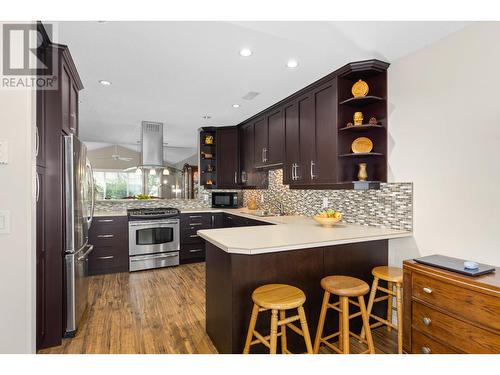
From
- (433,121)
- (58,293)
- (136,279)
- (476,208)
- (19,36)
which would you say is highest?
(19,36)

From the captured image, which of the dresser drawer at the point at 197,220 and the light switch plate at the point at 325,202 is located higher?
the light switch plate at the point at 325,202

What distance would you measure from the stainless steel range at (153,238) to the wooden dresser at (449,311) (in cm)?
355

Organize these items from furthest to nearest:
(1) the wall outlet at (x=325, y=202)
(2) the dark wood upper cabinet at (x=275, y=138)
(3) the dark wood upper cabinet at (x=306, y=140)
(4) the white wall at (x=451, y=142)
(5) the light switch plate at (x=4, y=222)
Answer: (2) the dark wood upper cabinet at (x=275, y=138)
(1) the wall outlet at (x=325, y=202)
(3) the dark wood upper cabinet at (x=306, y=140)
(4) the white wall at (x=451, y=142)
(5) the light switch plate at (x=4, y=222)

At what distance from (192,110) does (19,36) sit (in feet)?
9.09

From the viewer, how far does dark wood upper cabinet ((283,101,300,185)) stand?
11.5 feet

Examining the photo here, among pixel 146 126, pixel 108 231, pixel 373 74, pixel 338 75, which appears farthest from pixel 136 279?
pixel 373 74

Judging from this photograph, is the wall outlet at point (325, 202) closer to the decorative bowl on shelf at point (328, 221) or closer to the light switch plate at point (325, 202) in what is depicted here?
the light switch plate at point (325, 202)

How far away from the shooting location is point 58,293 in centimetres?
225

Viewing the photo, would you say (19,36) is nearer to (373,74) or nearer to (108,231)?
(373,74)

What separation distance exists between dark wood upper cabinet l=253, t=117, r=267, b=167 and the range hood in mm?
1772

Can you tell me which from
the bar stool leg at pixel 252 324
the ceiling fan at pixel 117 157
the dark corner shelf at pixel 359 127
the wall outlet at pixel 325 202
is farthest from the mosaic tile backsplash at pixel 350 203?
the ceiling fan at pixel 117 157

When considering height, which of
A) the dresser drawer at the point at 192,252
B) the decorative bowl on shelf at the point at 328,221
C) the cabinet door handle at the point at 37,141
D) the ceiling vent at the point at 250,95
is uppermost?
the ceiling vent at the point at 250,95

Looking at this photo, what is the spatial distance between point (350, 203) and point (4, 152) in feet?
9.71

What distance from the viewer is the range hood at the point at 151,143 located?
16.0ft
